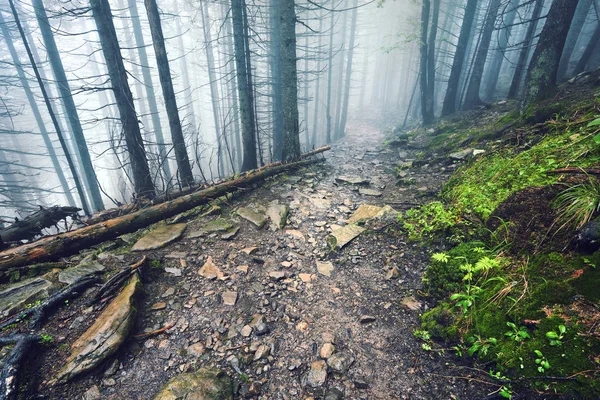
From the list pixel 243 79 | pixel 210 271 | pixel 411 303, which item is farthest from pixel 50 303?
pixel 243 79

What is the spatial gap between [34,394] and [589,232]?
522 cm

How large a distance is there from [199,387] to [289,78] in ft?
28.7

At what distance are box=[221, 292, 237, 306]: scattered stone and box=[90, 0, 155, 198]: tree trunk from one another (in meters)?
3.90

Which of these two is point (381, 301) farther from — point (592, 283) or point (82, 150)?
point (82, 150)

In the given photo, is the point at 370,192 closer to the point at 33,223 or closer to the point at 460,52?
the point at 33,223

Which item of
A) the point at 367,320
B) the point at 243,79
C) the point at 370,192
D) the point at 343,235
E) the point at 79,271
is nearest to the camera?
the point at 367,320

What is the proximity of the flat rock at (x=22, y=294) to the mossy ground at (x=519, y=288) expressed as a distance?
16.1 feet

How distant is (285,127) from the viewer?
8.87 meters

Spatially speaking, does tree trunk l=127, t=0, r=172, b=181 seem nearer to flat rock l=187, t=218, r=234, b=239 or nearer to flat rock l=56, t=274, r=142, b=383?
flat rock l=187, t=218, r=234, b=239

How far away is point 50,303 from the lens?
2889 mm

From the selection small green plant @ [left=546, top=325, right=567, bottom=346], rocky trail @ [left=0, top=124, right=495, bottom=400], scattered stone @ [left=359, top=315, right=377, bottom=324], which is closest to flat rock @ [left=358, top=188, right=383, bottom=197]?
rocky trail @ [left=0, top=124, right=495, bottom=400]

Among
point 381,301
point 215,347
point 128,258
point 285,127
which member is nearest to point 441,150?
point 285,127

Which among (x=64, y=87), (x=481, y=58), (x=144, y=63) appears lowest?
(x=64, y=87)

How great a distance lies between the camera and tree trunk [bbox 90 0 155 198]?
6.00 metres
